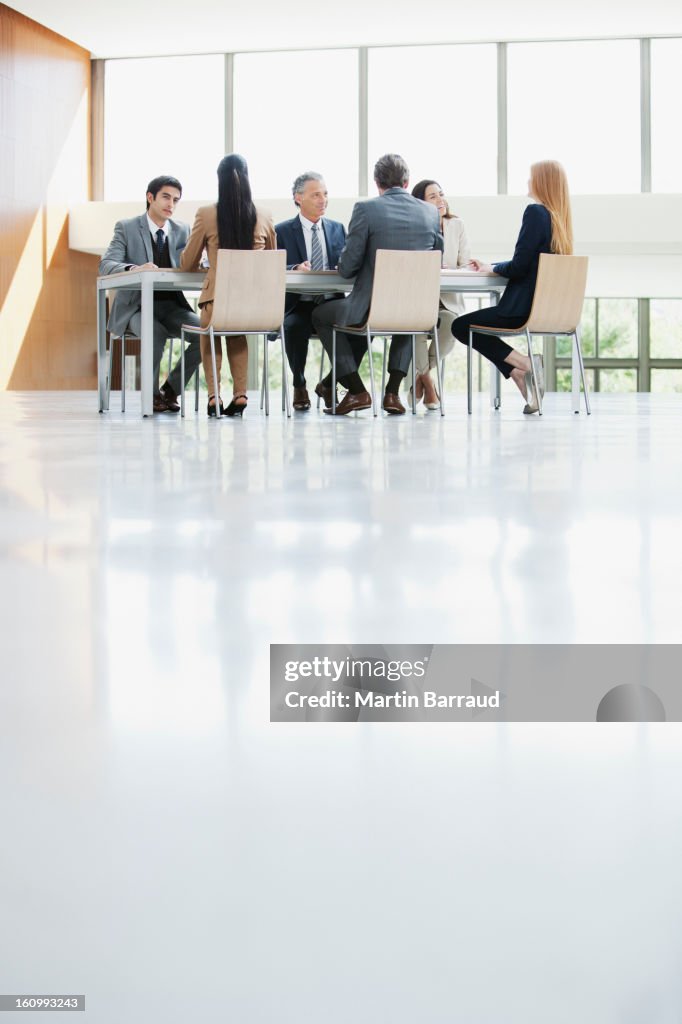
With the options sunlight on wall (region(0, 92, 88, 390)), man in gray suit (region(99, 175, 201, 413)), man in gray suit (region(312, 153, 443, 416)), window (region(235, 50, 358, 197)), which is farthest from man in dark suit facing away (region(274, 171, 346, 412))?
window (region(235, 50, 358, 197))

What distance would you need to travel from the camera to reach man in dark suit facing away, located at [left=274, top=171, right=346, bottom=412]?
518cm

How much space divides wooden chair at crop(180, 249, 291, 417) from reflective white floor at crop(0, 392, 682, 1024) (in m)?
3.59

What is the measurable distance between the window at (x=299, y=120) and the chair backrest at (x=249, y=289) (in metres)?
8.22

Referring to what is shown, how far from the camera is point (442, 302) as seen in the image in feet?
18.4

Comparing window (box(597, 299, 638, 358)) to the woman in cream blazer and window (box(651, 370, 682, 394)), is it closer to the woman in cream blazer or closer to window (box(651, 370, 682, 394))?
window (box(651, 370, 682, 394))

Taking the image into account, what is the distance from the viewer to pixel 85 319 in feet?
43.2

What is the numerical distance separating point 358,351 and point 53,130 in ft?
27.2

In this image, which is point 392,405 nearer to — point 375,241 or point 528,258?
point 375,241

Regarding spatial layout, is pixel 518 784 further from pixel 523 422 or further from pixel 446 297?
pixel 446 297

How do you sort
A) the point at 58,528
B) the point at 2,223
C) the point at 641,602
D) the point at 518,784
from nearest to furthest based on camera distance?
the point at 518,784
the point at 641,602
the point at 58,528
the point at 2,223

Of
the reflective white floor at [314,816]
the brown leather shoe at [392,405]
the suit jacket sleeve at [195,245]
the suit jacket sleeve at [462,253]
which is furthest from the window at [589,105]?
the reflective white floor at [314,816]

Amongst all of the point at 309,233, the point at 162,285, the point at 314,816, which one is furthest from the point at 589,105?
the point at 314,816

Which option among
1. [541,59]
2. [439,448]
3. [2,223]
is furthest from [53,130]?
[439,448]

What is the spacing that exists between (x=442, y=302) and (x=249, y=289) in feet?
4.54
